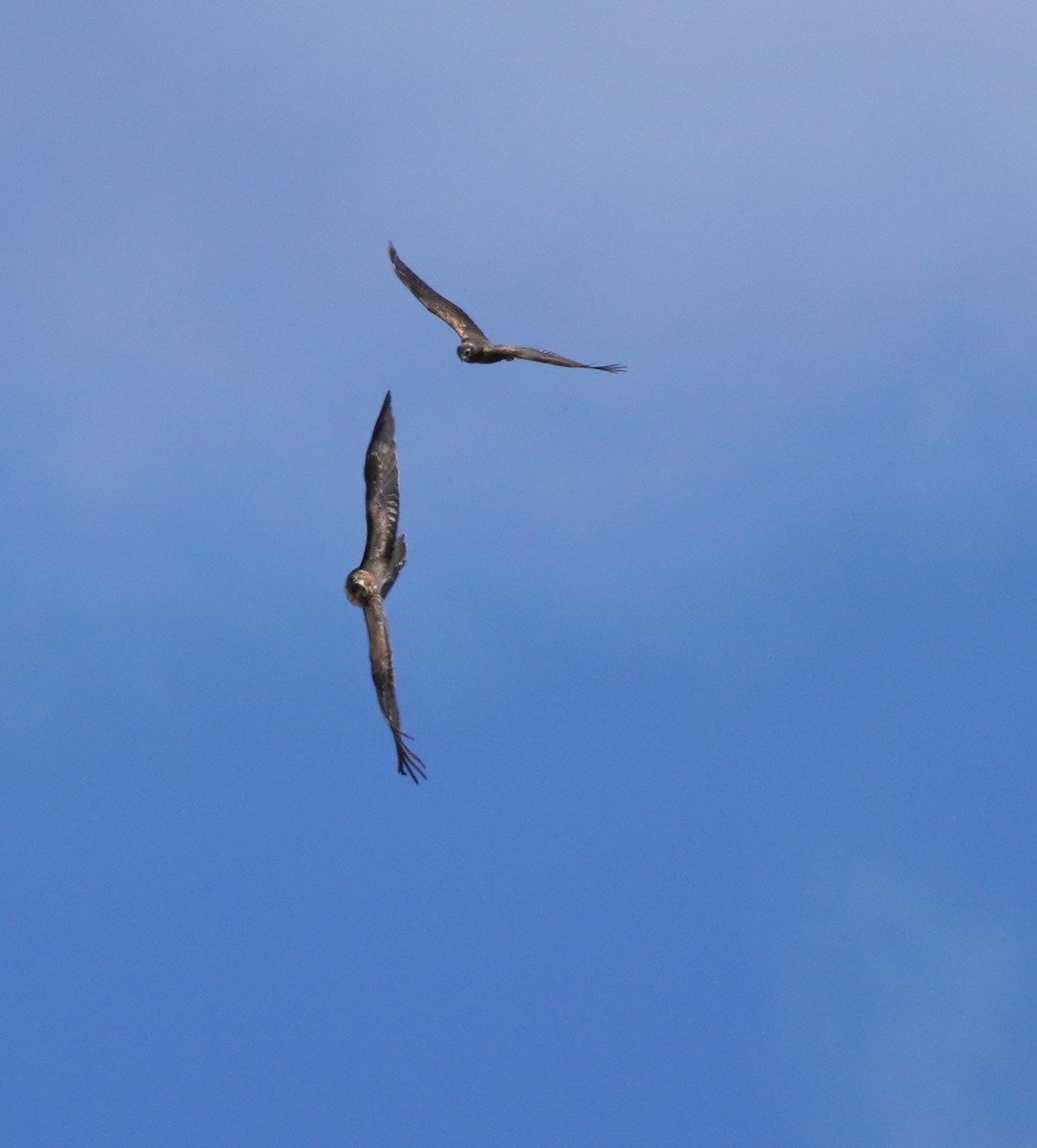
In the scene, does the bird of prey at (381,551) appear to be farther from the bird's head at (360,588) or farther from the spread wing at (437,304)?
the spread wing at (437,304)

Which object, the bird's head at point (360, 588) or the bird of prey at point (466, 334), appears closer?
the bird's head at point (360, 588)

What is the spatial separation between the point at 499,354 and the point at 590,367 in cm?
491

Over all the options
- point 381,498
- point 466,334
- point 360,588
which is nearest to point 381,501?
point 381,498

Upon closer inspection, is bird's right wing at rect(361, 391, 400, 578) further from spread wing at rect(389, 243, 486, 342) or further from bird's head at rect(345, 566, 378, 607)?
spread wing at rect(389, 243, 486, 342)

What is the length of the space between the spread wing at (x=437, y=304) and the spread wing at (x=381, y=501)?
787 centimetres

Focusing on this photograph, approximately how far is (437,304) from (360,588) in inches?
510

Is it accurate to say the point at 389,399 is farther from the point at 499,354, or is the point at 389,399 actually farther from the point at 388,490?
the point at 499,354

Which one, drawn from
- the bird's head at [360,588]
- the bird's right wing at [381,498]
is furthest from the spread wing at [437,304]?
the bird's head at [360,588]

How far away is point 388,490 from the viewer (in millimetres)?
36281

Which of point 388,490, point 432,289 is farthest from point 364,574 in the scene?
point 432,289

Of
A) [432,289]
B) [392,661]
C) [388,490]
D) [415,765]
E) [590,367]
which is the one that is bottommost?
[415,765]

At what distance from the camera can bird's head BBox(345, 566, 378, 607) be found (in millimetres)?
35031

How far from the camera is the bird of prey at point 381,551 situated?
112 ft

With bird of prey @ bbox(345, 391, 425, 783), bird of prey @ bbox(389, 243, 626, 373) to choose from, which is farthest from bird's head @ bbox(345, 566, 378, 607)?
bird of prey @ bbox(389, 243, 626, 373)
